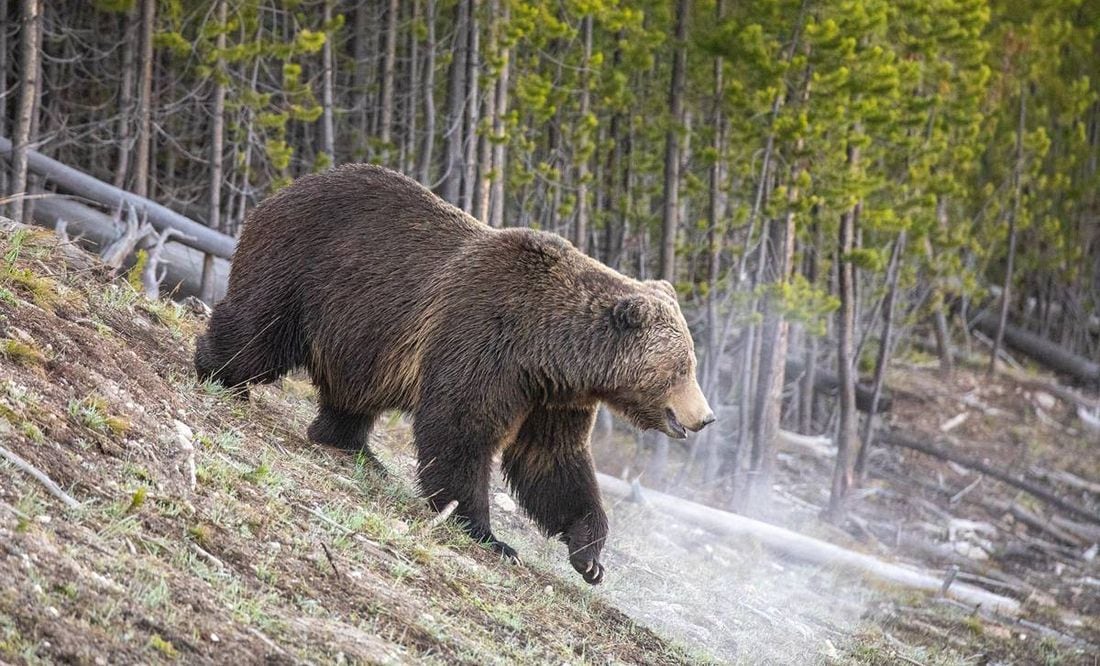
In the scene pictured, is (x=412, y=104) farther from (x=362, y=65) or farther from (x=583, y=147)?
(x=583, y=147)

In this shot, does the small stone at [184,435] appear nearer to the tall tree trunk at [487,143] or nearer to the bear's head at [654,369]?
the bear's head at [654,369]

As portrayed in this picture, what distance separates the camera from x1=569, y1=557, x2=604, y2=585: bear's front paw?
7.04m

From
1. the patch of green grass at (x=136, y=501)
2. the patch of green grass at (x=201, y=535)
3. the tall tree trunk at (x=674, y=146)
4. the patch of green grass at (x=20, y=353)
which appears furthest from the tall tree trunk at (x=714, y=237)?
the patch of green grass at (x=136, y=501)

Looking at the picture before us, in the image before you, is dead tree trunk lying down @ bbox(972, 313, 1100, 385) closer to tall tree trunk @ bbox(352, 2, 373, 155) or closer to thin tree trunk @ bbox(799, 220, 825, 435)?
thin tree trunk @ bbox(799, 220, 825, 435)

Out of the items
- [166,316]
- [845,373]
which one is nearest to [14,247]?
[166,316]

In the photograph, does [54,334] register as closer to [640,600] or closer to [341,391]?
[341,391]

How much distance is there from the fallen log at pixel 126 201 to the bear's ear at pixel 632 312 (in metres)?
5.22

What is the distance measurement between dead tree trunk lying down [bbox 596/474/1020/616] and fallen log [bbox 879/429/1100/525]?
6825mm

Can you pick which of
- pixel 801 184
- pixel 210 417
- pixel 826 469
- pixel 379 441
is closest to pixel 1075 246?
pixel 826 469

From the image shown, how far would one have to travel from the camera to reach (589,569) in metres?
7.07

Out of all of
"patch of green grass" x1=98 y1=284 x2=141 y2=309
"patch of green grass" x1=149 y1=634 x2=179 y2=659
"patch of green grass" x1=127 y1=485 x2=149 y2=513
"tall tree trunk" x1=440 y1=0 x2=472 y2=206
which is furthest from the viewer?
"tall tree trunk" x1=440 y1=0 x2=472 y2=206

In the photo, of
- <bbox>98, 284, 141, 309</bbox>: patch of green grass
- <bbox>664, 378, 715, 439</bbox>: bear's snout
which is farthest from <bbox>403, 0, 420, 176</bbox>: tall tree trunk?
<bbox>664, 378, 715, 439</bbox>: bear's snout

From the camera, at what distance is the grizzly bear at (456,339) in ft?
22.2

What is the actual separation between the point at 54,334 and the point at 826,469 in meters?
14.4
